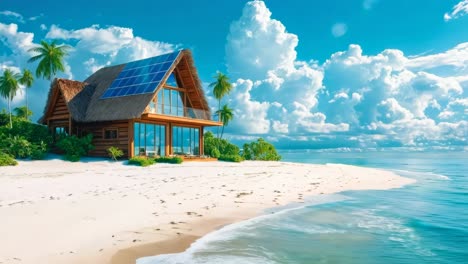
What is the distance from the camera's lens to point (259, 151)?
123 ft

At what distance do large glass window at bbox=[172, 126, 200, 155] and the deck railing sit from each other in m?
1.58

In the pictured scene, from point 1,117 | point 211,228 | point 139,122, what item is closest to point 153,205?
point 211,228

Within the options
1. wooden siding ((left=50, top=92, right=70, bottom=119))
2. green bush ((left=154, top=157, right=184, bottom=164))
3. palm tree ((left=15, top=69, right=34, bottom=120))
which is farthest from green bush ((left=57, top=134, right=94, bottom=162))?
palm tree ((left=15, top=69, right=34, bottom=120))

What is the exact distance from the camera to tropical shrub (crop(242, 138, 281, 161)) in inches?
1475

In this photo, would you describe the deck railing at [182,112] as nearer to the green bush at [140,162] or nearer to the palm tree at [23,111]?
the green bush at [140,162]

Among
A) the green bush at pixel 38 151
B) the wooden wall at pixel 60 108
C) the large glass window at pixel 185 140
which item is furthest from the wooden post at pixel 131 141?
the wooden wall at pixel 60 108

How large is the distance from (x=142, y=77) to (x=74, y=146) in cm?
629

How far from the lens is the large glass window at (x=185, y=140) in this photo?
90.5 ft

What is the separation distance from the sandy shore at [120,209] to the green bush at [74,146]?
13.2 feet

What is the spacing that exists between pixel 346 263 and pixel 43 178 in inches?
476

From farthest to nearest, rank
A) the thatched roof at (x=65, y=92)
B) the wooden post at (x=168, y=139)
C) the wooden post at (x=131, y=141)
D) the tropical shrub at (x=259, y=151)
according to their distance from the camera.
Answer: the tropical shrub at (x=259, y=151) < the wooden post at (x=168, y=139) < the thatched roof at (x=65, y=92) < the wooden post at (x=131, y=141)

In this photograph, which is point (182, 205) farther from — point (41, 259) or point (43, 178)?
point (43, 178)

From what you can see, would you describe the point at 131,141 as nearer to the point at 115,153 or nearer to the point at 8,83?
the point at 115,153

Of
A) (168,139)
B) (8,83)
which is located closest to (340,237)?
(168,139)
